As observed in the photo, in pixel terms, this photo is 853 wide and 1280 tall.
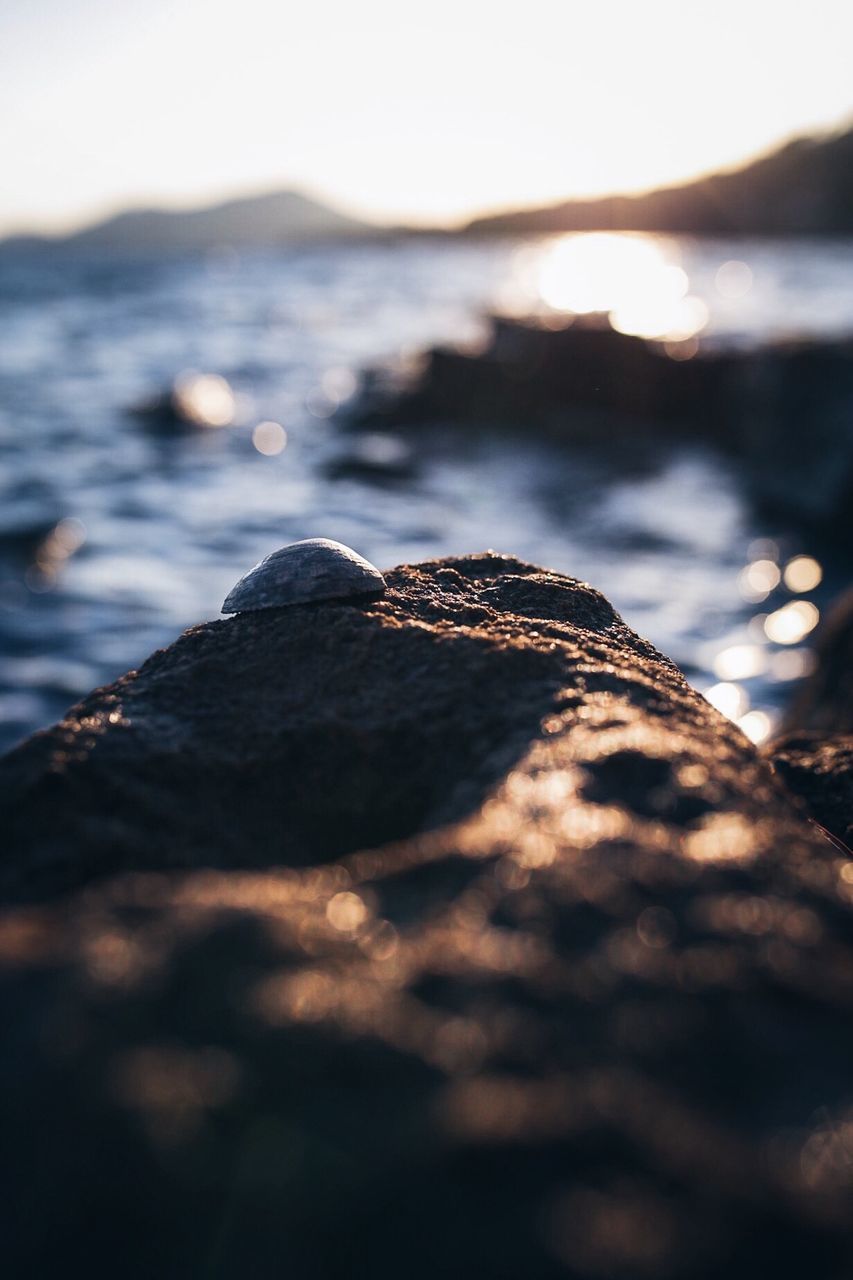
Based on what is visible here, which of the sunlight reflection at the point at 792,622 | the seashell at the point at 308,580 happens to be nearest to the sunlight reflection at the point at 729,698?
the sunlight reflection at the point at 792,622

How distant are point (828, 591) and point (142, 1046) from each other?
20.5 ft

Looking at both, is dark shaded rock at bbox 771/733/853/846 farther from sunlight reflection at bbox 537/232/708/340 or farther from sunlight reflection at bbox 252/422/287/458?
sunlight reflection at bbox 537/232/708/340

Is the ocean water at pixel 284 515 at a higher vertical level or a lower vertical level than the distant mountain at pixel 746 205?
lower

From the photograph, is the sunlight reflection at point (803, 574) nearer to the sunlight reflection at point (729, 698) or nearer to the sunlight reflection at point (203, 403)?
the sunlight reflection at point (729, 698)

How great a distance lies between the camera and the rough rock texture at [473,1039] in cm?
75

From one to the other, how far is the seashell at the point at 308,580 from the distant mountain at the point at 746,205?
8580 centimetres

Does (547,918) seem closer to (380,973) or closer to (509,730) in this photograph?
(380,973)

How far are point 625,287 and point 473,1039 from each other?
143 ft

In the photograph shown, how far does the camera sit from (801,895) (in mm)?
1091

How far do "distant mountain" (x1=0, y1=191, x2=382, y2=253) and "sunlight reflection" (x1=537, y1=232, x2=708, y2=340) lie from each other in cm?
5743

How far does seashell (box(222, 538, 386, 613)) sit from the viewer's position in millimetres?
2023

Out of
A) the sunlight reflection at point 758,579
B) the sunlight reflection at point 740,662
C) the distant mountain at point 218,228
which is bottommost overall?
the sunlight reflection at point 740,662

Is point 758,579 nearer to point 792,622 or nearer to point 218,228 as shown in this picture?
point 792,622

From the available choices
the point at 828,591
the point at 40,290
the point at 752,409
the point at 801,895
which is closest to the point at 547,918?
the point at 801,895
